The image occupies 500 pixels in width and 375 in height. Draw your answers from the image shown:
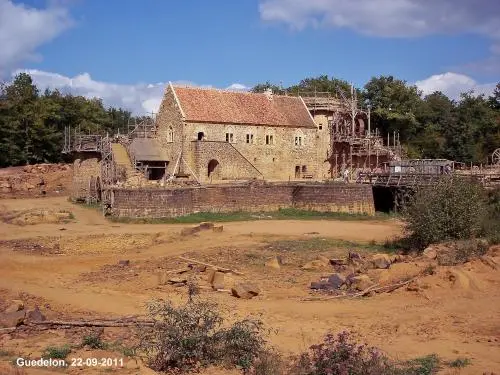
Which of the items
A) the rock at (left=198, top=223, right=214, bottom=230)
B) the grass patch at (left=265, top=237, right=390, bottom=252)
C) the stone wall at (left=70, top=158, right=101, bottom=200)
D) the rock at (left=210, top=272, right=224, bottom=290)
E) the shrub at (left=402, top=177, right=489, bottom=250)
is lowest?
the rock at (left=210, top=272, right=224, bottom=290)

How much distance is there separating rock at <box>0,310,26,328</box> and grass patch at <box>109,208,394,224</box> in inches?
752

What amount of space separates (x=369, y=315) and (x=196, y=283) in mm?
6500

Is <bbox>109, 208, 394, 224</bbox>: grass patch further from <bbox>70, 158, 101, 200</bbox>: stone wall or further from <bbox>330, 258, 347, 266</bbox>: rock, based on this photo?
<bbox>330, 258, 347, 266</bbox>: rock

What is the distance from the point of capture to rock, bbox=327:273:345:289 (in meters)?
19.2

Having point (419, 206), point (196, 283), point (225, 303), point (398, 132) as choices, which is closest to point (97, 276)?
point (196, 283)

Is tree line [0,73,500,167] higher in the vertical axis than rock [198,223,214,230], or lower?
higher

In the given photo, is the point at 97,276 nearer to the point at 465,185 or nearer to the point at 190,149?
the point at 465,185

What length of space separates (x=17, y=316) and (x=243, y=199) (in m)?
24.8

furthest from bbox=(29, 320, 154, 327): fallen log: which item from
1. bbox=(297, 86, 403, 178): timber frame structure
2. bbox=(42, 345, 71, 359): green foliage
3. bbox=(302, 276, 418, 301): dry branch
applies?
bbox=(297, 86, 403, 178): timber frame structure

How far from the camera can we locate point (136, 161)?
41.2 metres

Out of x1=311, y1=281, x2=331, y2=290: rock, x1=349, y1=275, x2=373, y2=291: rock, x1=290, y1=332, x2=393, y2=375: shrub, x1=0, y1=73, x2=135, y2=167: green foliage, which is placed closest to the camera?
x1=290, y1=332, x2=393, y2=375: shrub

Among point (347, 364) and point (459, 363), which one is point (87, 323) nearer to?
point (347, 364)

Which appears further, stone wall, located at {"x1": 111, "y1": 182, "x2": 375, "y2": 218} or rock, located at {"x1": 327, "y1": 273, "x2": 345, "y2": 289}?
stone wall, located at {"x1": 111, "y1": 182, "x2": 375, "y2": 218}

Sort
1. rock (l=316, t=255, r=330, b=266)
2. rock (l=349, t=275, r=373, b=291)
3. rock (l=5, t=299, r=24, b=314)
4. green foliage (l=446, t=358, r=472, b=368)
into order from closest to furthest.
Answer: green foliage (l=446, t=358, r=472, b=368), rock (l=5, t=299, r=24, b=314), rock (l=349, t=275, r=373, b=291), rock (l=316, t=255, r=330, b=266)
